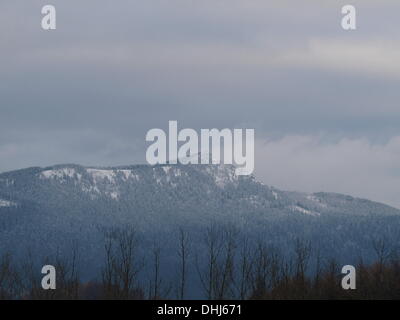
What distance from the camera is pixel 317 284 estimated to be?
8188cm
